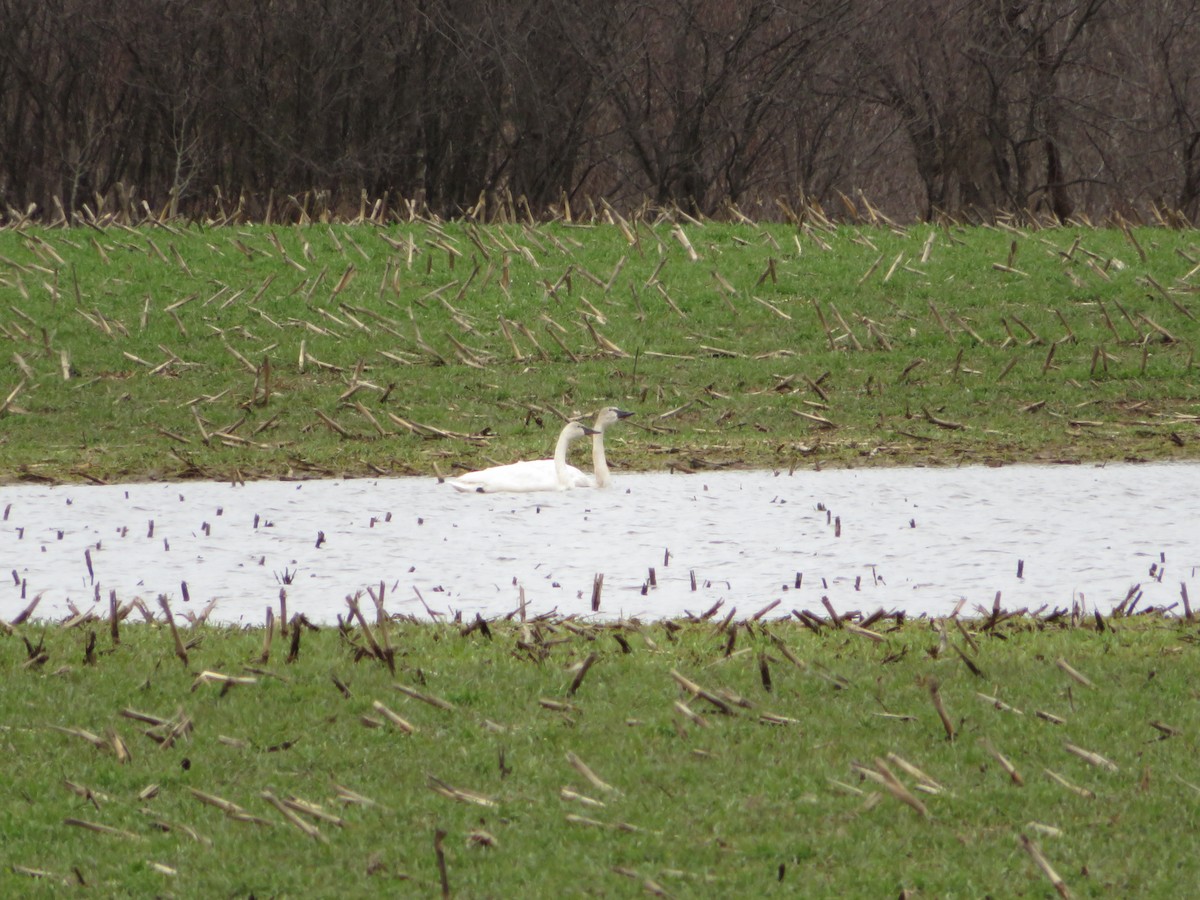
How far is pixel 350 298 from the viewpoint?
63.5ft

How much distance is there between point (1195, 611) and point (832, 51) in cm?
2672

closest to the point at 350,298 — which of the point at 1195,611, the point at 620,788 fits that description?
the point at 1195,611

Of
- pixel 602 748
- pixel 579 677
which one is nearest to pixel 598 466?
pixel 579 677

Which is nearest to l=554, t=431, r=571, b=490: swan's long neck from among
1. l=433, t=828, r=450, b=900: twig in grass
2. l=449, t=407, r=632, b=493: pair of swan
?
l=449, t=407, r=632, b=493: pair of swan

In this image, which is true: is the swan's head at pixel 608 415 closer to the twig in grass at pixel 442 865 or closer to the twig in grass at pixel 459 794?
the twig in grass at pixel 459 794

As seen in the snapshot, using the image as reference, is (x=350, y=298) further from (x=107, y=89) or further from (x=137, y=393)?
(x=107, y=89)

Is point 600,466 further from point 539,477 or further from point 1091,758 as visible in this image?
point 1091,758

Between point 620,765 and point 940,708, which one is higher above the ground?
point 940,708

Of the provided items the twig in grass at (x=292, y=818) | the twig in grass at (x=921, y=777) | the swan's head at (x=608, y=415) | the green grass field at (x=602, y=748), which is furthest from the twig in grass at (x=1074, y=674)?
the swan's head at (x=608, y=415)

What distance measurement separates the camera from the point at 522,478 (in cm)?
1242

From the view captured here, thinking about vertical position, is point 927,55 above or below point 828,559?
above

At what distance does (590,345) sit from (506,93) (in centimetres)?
1564

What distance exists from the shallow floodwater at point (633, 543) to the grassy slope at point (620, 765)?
3.83 feet

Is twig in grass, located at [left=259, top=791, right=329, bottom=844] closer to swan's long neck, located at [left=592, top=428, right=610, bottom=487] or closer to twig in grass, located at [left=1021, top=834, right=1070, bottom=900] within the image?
twig in grass, located at [left=1021, top=834, right=1070, bottom=900]
